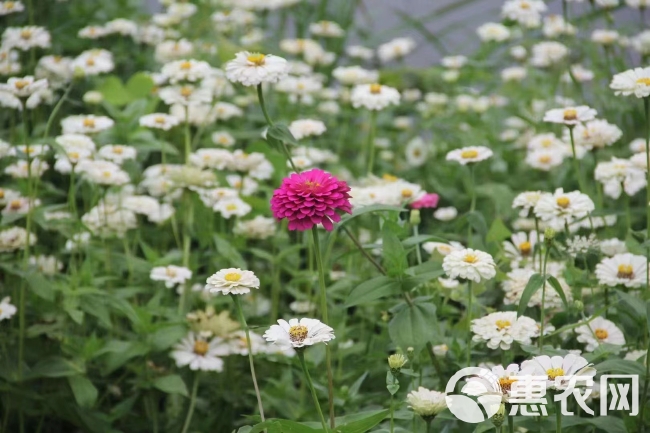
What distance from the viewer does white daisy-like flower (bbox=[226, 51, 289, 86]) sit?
4.83 feet

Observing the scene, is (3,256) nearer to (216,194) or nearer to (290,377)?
(216,194)

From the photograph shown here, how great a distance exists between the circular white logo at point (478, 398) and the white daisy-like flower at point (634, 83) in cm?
47

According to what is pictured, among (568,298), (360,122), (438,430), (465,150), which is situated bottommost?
(360,122)

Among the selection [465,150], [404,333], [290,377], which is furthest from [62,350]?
[465,150]

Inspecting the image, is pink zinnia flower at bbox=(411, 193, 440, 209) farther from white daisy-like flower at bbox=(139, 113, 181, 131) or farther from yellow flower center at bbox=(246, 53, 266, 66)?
white daisy-like flower at bbox=(139, 113, 181, 131)

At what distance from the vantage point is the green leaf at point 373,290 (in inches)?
55.0

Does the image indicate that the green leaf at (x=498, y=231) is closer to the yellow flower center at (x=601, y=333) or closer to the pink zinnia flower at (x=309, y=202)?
the yellow flower center at (x=601, y=333)

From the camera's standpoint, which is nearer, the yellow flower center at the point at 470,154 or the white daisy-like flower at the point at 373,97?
the yellow flower center at the point at 470,154

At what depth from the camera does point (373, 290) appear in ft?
4.66

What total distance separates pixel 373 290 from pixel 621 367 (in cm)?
35

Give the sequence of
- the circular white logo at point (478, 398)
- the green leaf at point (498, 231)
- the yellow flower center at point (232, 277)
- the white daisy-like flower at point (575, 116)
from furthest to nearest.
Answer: the green leaf at point (498, 231) → the white daisy-like flower at point (575, 116) → the yellow flower center at point (232, 277) → the circular white logo at point (478, 398)

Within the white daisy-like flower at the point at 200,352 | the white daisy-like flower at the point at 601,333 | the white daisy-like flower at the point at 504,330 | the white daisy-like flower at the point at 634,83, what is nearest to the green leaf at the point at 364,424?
the white daisy-like flower at the point at 504,330

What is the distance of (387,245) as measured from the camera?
1.42 meters

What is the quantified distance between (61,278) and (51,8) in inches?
59.4
